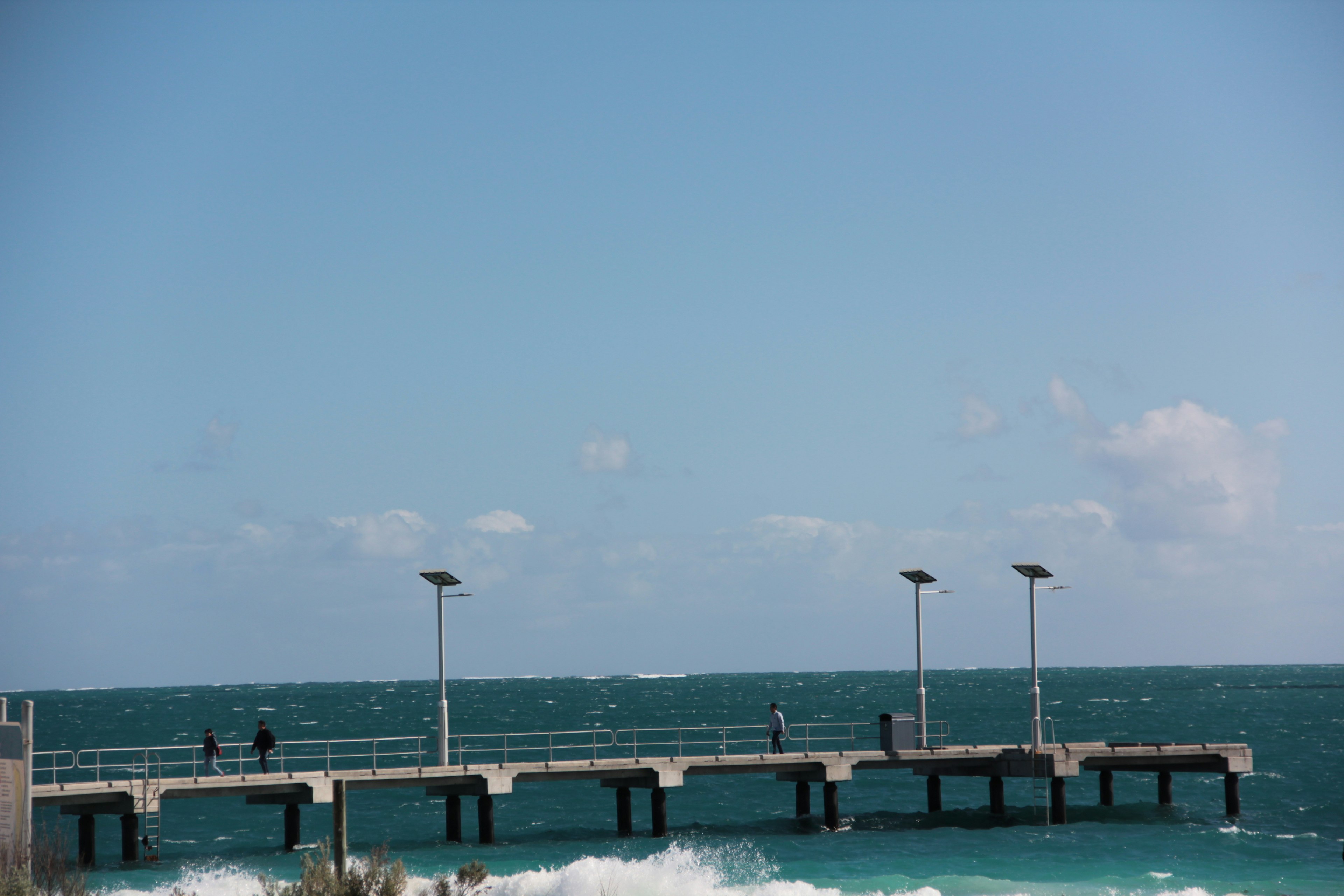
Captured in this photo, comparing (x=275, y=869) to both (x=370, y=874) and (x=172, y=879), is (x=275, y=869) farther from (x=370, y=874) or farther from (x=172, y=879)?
(x=370, y=874)

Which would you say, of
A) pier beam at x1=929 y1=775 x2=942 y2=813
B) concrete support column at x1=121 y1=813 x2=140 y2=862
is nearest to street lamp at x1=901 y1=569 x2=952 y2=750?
pier beam at x1=929 y1=775 x2=942 y2=813

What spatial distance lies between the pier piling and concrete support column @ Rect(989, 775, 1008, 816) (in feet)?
14.3

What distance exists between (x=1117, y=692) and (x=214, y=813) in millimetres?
132172

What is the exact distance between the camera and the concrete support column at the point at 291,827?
3400 centimetres

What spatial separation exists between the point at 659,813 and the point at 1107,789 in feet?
50.1

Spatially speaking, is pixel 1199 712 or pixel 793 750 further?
→ pixel 1199 712

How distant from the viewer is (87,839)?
A: 3186cm

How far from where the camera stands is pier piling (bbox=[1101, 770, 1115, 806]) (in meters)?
42.2

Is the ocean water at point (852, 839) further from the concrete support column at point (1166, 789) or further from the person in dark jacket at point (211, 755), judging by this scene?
the person in dark jacket at point (211, 755)

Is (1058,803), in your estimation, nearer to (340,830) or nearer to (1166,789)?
(1166,789)

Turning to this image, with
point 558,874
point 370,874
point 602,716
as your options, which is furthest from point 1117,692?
point 370,874

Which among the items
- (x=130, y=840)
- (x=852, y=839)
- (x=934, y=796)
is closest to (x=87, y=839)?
(x=130, y=840)

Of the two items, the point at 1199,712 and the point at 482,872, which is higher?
the point at 482,872

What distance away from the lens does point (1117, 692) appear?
160 meters
